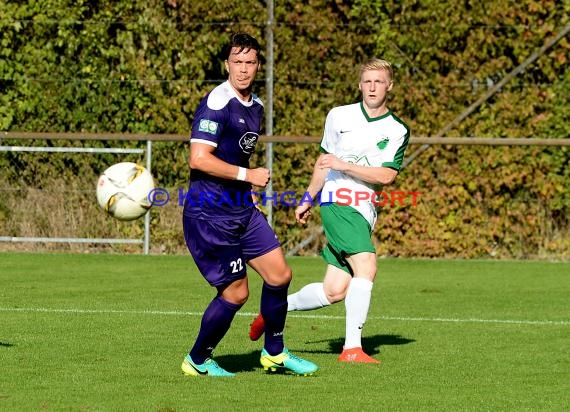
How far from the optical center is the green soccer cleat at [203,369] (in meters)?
7.41

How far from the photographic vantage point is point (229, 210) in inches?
287

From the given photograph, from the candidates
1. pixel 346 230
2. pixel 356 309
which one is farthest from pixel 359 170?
pixel 356 309

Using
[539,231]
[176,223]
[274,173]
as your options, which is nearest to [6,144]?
[176,223]

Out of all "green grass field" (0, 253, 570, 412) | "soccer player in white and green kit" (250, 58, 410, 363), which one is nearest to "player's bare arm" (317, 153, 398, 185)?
"soccer player in white and green kit" (250, 58, 410, 363)

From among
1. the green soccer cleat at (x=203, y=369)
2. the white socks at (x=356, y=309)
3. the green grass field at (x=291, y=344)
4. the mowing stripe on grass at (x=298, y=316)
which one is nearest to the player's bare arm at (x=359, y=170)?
the white socks at (x=356, y=309)

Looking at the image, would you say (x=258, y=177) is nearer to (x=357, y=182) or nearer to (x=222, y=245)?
(x=222, y=245)

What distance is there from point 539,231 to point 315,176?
911cm

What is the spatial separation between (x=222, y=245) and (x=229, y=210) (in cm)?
20

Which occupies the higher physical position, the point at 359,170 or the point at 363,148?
the point at 363,148

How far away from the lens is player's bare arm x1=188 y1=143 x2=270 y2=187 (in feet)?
23.1

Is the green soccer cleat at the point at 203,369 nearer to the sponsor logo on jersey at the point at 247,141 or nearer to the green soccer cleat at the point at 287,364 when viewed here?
the green soccer cleat at the point at 287,364

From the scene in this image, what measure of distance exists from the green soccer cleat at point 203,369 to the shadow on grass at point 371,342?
1.40 metres

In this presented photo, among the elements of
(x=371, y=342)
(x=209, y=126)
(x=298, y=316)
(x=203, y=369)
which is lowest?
(x=298, y=316)

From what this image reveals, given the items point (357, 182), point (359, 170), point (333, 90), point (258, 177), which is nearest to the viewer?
point (258, 177)
